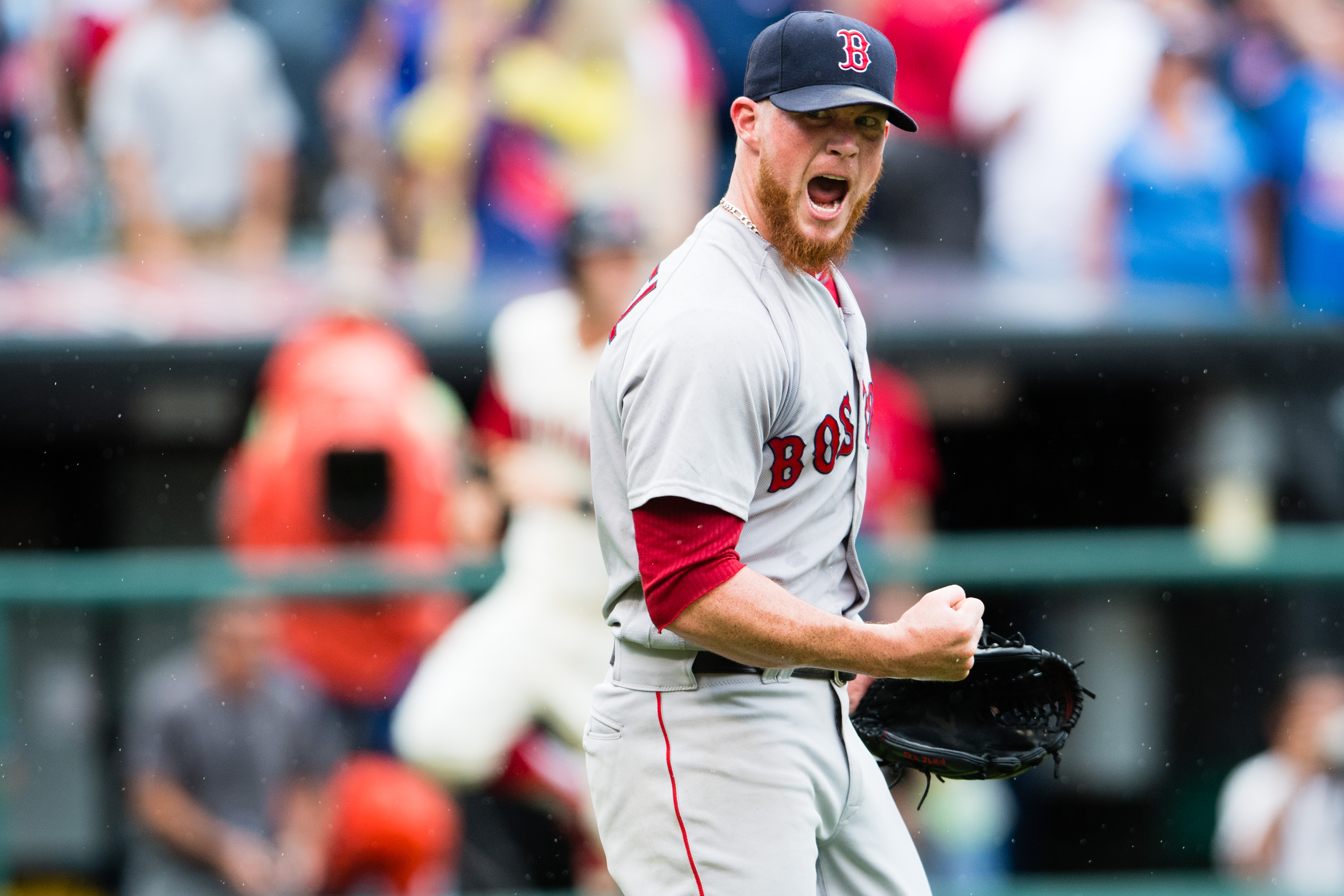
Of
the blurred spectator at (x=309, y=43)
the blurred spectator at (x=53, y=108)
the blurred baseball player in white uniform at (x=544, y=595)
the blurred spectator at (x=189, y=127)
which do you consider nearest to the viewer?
the blurred baseball player in white uniform at (x=544, y=595)

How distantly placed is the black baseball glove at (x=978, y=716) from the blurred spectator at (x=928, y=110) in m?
3.47

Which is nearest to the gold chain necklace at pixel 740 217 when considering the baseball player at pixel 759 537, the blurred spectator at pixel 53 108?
the baseball player at pixel 759 537

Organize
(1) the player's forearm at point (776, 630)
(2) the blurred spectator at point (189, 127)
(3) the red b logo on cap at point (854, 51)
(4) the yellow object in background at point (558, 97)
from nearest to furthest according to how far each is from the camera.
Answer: (1) the player's forearm at point (776, 630), (3) the red b logo on cap at point (854, 51), (4) the yellow object in background at point (558, 97), (2) the blurred spectator at point (189, 127)

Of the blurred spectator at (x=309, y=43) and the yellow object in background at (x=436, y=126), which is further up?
the blurred spectator at (x=309, y=43)

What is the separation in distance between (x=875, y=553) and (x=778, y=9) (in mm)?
2598

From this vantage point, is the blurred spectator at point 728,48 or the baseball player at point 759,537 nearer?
the baseball player at point 759,537

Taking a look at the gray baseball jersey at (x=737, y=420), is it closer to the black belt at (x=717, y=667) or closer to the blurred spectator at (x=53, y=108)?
the black belt at (x=717, y=667)

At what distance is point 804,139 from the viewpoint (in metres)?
2.13

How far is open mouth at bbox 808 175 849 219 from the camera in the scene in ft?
7.09

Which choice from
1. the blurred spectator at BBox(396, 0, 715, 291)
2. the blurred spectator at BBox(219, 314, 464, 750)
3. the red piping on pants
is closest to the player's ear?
the red piping on pants

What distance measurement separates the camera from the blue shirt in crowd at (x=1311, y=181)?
240 inches

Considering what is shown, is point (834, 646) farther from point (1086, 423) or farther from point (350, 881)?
point (1086, 423)

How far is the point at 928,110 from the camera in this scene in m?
5.92

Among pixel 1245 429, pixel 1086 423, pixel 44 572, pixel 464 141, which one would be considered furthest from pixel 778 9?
pixel 44 572
